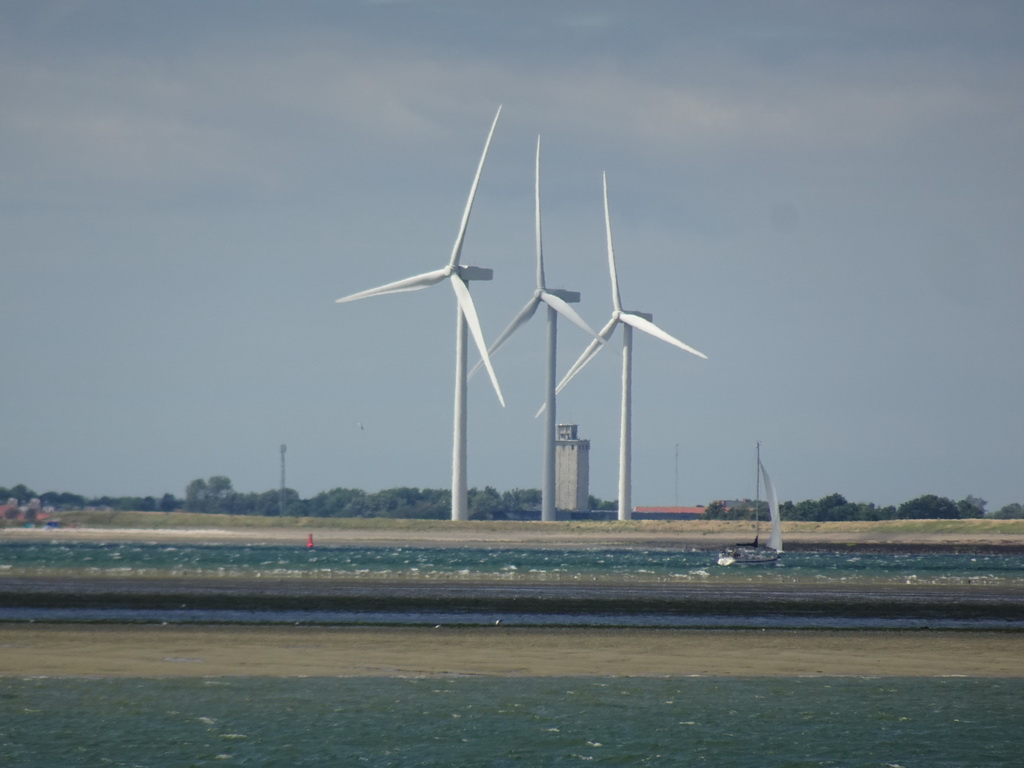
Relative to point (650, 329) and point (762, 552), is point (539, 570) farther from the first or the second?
point (650, 329)

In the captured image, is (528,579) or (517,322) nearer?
(528,579)

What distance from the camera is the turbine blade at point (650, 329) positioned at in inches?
6594

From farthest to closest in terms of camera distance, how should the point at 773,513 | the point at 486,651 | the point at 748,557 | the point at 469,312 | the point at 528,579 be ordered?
the point at 469,312, the point at 773,513, the point at 748,557, the point at 528,579, the point at 486,651

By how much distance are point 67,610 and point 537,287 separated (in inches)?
5175

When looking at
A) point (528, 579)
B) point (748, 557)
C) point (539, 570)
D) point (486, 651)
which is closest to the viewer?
point (486, 651)

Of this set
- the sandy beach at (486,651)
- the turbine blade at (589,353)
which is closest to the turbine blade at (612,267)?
the turbine blade at (589,353)

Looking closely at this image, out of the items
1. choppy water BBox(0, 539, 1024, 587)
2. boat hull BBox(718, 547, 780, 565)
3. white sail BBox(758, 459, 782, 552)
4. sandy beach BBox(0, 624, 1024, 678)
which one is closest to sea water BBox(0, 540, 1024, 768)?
sandy beach BBox(0, 624, 1024, 678)

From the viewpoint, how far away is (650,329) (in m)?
181

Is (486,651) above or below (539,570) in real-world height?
above

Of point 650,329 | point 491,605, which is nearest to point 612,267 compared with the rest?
point 650,329

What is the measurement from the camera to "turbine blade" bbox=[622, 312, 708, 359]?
168 m

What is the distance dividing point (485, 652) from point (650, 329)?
142275mm

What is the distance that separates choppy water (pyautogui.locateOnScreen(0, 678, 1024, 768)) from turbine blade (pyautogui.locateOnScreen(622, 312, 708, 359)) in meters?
125

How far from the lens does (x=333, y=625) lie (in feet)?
155
